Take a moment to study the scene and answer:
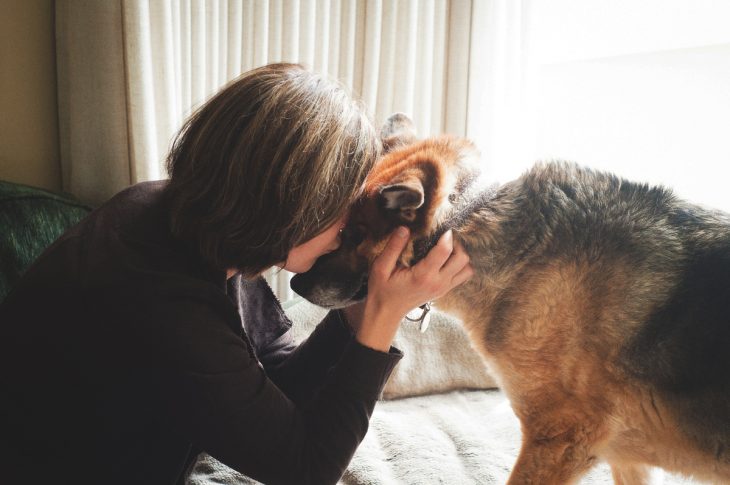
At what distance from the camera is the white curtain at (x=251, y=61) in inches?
78.0

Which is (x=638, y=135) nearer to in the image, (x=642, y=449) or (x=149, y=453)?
(x=642, y=449)

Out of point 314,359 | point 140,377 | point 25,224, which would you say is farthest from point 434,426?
point 25,224

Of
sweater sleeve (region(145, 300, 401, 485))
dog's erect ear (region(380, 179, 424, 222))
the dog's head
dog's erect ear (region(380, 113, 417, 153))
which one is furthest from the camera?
dog's erect ear (region(380, 113, 417, 153))

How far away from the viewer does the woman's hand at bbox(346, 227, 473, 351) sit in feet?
4.01

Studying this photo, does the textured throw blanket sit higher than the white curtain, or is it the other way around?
the white curtain

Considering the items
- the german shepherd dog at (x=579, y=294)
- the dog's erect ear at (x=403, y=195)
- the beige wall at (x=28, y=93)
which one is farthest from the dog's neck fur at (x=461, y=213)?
the beige wall at (x=28, y=93)

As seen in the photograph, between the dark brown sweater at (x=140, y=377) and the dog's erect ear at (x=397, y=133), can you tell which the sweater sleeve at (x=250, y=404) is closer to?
the dark brown sweater at (x=140, y=377)

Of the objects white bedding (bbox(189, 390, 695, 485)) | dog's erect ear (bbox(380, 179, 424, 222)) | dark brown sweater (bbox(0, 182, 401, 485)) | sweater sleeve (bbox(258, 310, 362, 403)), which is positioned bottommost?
white bedding (bbox(189, 390, 695, 485))

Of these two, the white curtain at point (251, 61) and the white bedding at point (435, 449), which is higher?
the white curtain at point (251, 61)

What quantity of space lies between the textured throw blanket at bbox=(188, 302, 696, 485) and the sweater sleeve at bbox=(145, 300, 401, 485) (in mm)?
457

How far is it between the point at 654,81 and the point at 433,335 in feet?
4.65

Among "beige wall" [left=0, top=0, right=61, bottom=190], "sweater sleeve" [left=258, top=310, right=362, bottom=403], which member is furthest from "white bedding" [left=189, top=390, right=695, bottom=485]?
"beige wall" [left=0, top=0, right=61, bottom=190]

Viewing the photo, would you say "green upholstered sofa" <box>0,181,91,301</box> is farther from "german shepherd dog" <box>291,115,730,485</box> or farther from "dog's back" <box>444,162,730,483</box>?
"dog's back" <box>444,162,730,483</box>

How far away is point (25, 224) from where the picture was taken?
65.6 inches
